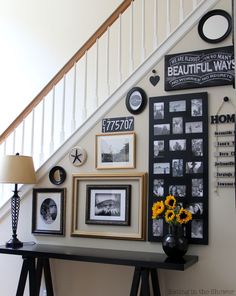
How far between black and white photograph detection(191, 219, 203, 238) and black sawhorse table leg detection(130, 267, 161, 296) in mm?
413

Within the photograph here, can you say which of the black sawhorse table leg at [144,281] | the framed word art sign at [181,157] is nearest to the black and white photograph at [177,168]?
the framed word art sign at [181,157]

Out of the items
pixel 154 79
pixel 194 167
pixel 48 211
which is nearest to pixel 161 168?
pixel 194 167

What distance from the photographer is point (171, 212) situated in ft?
9.50

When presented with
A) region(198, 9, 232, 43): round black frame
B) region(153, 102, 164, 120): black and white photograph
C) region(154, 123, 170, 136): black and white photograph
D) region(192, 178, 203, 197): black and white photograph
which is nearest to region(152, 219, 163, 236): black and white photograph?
region(192, 178, 203, 197): black and white photograph

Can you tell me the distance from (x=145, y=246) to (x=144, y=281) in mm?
405

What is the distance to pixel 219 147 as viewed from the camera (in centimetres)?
300

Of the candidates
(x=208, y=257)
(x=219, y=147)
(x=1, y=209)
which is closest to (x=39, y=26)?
(x=1, y=209)

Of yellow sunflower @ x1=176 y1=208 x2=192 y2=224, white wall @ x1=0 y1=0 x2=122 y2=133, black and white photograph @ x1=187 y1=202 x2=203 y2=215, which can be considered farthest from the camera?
white wall @ x1=0 y1=0 x2=122 y2=133

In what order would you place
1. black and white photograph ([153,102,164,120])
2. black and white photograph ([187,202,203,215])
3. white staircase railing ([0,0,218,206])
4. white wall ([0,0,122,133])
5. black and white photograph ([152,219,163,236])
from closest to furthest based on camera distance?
black and white photograph ([187,202,203,215]) < black and white photograph ([152,219,163,236]) < black and white photograph ([153,102,164,120]) < white staircase railing ([0,0,218,206]) < white wall ([0,0,122,133])

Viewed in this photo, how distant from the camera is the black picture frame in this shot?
3248mm

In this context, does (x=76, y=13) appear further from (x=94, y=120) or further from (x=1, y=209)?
(x=1, y=209)

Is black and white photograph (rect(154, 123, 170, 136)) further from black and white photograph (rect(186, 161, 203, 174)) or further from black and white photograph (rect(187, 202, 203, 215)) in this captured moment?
black and white photograph (rect(187, 202, 203, 215))

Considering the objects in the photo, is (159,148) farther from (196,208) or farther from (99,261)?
(99,261)

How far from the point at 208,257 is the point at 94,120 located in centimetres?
147
